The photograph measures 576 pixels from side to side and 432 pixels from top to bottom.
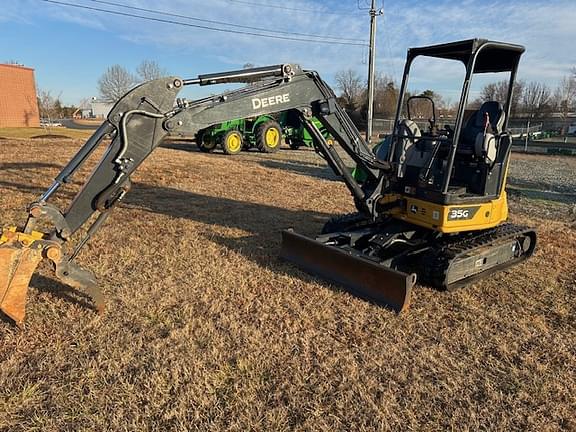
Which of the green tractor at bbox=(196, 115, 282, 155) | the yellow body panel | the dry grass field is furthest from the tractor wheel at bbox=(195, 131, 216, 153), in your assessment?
the yellow body panel

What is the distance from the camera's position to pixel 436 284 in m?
5.04

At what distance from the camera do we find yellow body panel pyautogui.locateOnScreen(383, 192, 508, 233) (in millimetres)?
5020

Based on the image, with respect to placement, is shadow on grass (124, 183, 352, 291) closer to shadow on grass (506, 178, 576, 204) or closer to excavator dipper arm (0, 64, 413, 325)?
excavator dipper arm (0, 64, 413, 325)

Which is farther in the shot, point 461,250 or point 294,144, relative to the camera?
point 294,144

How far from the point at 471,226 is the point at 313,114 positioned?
237 centimetres

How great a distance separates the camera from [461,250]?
511 cm

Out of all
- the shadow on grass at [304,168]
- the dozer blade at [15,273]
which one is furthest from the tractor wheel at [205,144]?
the dozer blade at [15,273]

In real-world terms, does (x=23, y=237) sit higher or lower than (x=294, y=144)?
higher

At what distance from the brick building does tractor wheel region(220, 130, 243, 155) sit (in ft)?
126

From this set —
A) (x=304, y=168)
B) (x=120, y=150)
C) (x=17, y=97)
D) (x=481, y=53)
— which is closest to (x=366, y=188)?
(x=481, y=53)

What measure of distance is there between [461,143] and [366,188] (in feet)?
4.57

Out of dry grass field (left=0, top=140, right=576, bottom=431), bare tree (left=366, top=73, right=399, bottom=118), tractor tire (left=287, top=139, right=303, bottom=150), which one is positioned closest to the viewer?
dry grass field (left=0, top=140, right=576, bottom=431)

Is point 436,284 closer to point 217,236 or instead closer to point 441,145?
point 441,145

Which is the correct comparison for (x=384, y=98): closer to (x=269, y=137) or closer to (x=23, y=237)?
(x=269, y=137)
